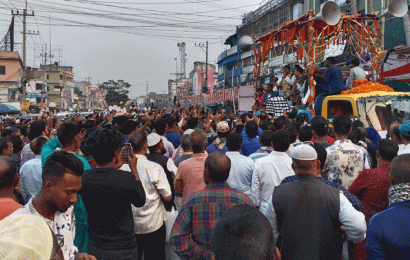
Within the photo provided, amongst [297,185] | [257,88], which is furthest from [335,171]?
[257,88]

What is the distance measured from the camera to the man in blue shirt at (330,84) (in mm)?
9219

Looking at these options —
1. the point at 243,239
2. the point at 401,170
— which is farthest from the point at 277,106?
the point at 243,239

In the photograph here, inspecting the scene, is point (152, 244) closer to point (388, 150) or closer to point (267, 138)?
point (267, 138)

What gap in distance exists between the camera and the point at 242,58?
4956 centimetres

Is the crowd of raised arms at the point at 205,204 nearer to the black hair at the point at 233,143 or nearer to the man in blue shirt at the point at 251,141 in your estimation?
the black hair at the point at 233,143

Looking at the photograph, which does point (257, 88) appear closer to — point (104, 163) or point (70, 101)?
point (104, 163)

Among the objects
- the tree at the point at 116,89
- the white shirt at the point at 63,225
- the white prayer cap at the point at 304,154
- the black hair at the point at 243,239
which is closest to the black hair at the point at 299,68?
the white prayer cap at the point at 304,154

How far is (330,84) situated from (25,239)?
917cm

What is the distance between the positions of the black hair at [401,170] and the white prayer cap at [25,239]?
2340mm

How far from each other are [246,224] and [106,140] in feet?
6.84

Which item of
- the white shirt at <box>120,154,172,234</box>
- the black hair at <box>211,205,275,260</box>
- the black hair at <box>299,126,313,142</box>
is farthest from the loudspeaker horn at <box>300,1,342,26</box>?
the black hair at <box>211,205,275,260</box>

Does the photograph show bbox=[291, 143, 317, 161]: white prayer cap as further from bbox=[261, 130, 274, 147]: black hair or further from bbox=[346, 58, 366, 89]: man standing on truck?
bbox=[346, 58, 366, 89]: man standing on truck

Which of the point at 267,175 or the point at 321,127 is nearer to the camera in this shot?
the point at 267,175

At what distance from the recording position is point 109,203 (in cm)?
315
